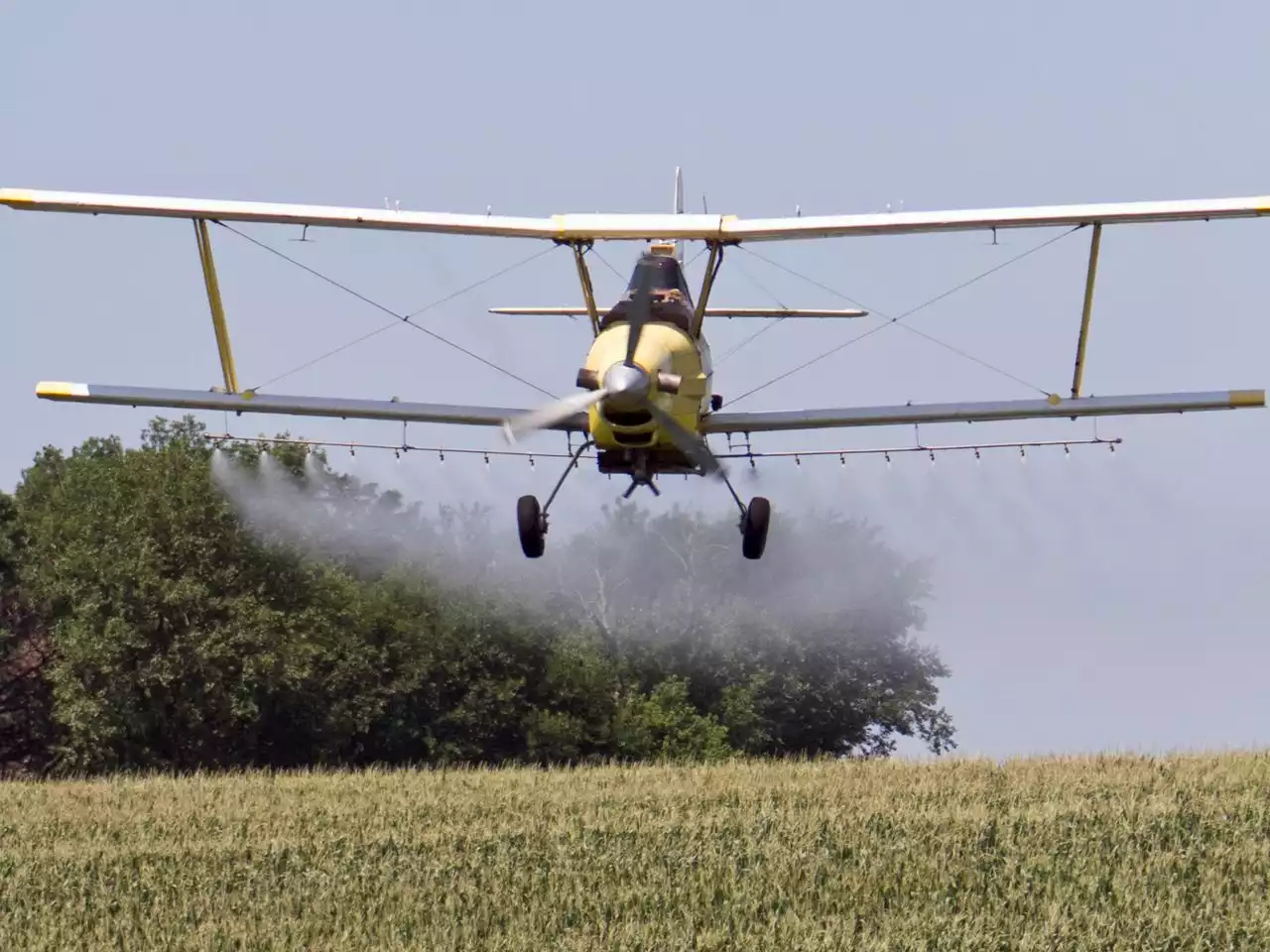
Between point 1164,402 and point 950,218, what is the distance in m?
3.40

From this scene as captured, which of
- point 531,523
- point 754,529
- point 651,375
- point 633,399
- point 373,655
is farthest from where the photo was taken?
point 373,655

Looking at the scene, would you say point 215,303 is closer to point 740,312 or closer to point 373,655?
point 740,312

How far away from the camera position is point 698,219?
972 inches

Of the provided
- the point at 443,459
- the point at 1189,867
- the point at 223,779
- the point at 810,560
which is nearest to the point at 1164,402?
the point at 1189,867

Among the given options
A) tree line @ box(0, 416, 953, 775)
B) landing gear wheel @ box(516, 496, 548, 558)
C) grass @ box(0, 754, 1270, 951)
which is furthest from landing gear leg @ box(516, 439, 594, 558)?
tree line @ box(0, 416, 953, 775)

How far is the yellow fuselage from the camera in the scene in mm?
23078

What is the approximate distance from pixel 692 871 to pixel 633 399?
5.86 meters

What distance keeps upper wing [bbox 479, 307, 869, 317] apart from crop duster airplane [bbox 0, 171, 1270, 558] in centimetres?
713

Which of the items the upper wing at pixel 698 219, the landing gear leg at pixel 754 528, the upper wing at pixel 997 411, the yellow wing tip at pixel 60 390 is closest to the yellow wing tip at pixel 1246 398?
the upper wing at pixel 997 411

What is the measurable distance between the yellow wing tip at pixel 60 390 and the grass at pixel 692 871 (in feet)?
18.6

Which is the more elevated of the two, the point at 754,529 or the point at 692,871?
the point at 754,529

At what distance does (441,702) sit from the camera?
61.9 meters

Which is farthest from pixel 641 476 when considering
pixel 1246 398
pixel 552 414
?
pixel 1246 398

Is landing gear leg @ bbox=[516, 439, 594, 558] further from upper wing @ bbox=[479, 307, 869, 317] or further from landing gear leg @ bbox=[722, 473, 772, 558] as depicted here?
upper wing @ bbox=[479, 307, 869, 317]
